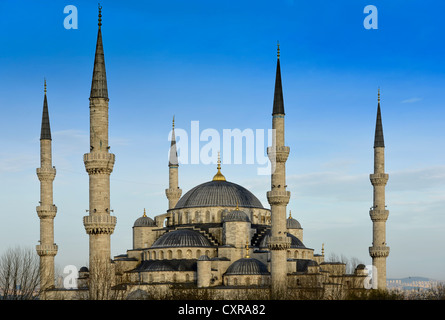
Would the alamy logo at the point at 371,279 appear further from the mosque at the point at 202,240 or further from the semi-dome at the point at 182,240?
the semi-dome at the point at 182,240

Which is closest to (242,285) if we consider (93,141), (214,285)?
(214,285)

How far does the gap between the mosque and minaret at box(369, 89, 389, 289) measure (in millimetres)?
65

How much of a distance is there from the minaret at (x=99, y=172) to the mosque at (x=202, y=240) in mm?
50

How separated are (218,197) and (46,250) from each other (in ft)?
52.1

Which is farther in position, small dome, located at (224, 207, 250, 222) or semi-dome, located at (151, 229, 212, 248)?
small dome, located at (224, 207, 250, 222)

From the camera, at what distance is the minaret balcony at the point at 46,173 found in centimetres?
5014

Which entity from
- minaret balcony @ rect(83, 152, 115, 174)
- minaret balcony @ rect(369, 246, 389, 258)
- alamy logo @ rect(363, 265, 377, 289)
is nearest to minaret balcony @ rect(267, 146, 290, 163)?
minaret balcony @ rect(369, 246, 389, 258)

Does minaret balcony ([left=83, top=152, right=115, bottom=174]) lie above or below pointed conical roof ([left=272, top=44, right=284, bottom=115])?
below

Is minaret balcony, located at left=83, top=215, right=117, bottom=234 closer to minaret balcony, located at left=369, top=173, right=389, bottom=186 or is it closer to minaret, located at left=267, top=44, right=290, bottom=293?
minaret, located at left=267, top=44, right=290, bottom=293

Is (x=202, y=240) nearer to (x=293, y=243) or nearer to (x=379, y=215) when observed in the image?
(x=293, y=243)

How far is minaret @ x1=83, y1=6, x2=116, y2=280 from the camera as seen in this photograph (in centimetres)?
4028

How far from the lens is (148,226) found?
61094mm

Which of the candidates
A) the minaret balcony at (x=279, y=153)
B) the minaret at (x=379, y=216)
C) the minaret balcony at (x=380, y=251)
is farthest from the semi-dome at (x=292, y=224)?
the minaret balcony at (x=279, y=153)
